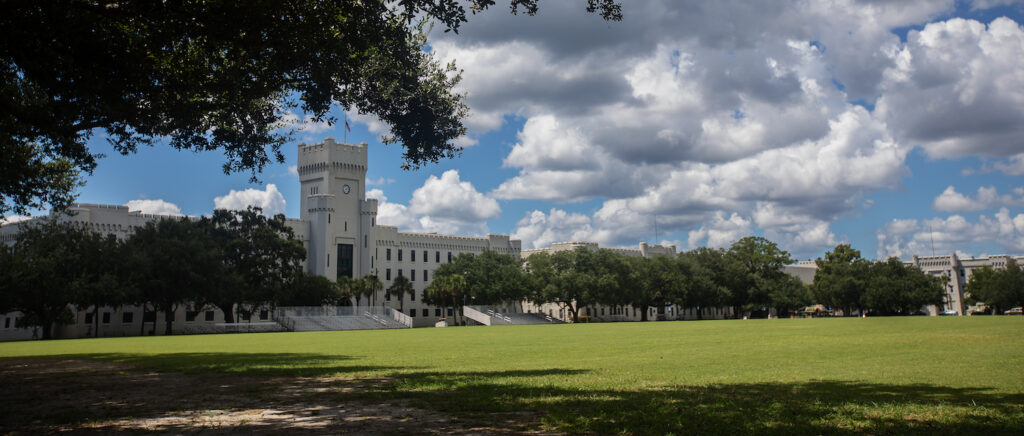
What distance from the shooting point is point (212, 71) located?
14.3 metres

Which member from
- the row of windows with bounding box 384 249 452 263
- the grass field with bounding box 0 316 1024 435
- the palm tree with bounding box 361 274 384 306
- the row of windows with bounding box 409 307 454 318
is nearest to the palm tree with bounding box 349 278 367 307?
the palm tree with bounding box 361 274 384 306

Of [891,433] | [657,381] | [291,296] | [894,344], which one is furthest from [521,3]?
[291,296]

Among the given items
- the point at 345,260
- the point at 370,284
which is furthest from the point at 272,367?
the point at 345,260

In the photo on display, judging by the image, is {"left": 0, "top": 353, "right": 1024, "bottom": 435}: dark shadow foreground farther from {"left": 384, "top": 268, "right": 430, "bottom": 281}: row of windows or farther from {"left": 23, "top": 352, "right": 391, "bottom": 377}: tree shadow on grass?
{"left": 384, "top": 268, "right": 430, "bottom": 281}: row of windows

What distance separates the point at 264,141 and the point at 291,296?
59.8m

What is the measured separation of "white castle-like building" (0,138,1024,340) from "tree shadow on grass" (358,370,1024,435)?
7087 cm

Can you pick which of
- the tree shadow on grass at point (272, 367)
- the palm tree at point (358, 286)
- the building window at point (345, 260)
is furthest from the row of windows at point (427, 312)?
the tree shadow on grass at point (272, 367)

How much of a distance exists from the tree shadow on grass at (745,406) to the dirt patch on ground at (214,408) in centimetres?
71

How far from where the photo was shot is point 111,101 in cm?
1275

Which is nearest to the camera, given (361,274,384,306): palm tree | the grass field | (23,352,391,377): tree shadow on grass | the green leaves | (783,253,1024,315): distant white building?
the grass field

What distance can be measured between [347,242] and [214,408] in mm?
90973

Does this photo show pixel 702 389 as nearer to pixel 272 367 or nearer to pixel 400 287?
pixel 272 367

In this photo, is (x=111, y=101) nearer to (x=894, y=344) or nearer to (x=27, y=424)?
(x=27, y=424)

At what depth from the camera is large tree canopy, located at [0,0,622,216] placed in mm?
11477
